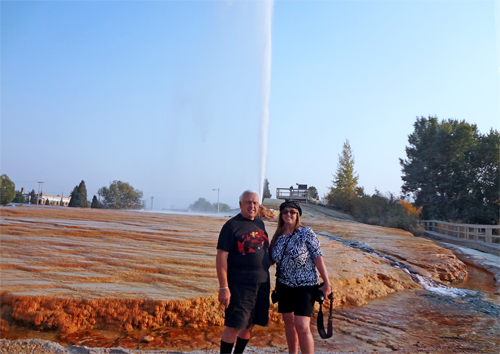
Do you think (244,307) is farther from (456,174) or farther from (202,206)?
(202,206)

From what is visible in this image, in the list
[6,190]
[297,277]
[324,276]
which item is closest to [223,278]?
[297,277]

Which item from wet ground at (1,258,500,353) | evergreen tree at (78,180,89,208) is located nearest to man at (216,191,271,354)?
wet ground at (1,258,500,353)

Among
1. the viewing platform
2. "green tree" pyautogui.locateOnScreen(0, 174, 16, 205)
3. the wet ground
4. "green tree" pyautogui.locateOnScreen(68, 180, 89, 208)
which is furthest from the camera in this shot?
"green tree" pyautogui.locateOnScreen(68, 180, 89, 208)

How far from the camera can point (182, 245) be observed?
811 centimetres

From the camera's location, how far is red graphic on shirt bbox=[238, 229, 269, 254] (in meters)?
3.02

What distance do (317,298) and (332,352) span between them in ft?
4.20

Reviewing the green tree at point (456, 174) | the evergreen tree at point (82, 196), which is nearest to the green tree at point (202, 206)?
the evergreen tree at point (82, 196)

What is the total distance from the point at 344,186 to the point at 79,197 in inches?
927

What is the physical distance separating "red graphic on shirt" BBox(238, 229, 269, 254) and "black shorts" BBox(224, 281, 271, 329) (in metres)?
0.29

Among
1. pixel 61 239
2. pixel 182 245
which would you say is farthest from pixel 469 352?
pixel 61 239

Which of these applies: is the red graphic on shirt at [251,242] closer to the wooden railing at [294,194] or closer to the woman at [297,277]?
the woman at [297,277]

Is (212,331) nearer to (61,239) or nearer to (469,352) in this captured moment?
(469,352)

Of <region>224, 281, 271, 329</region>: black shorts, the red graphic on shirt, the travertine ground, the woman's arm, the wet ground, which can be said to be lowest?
the wet ground

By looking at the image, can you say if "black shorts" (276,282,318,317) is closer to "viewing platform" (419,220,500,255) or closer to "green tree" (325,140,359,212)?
"viewing platform" (419,220,500,255)
